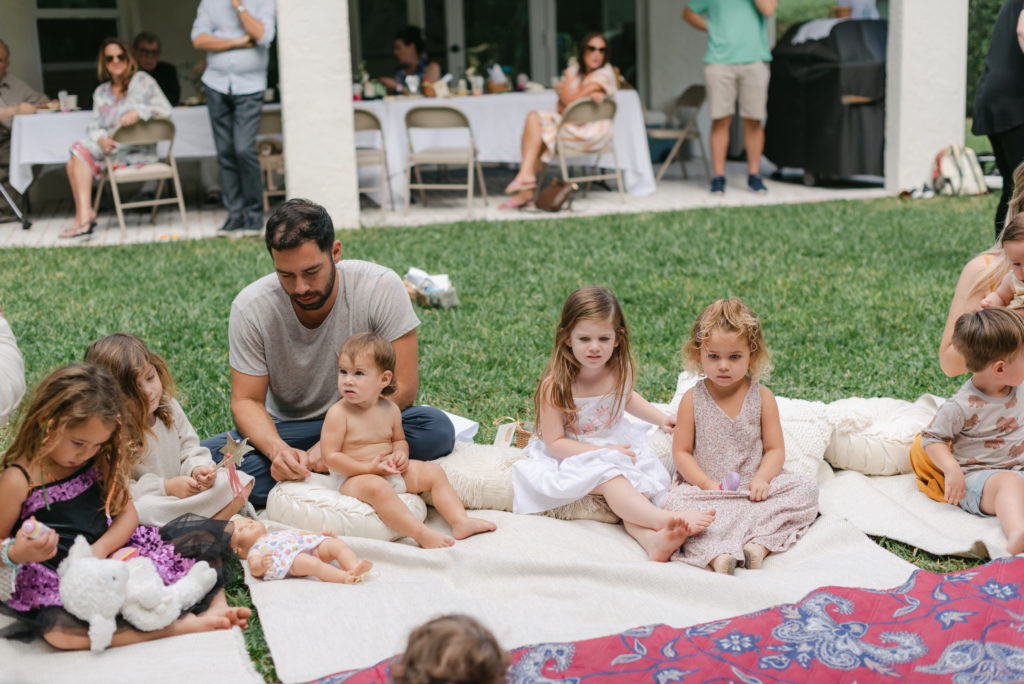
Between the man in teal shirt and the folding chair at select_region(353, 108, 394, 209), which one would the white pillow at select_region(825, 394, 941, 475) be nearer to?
the folding chair at select_region(353, 108, 394, 209)

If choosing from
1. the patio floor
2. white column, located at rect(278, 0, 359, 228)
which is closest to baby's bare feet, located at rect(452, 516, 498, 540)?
the patio floor

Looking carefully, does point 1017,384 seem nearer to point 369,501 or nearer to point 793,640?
point 793,640

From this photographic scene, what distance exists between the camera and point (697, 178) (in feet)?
39.0

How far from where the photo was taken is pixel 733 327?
345cm

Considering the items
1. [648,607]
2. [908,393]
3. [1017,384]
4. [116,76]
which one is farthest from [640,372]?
[116,76]

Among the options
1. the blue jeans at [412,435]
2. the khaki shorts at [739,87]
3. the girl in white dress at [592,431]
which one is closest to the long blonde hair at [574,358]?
the girl in white dress at [592,431]

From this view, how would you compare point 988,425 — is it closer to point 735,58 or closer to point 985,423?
point 985,423

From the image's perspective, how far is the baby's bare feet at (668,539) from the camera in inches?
127

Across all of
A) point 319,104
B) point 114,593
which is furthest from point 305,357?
point 319,104

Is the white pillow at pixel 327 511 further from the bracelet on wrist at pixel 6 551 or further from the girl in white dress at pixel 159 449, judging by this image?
the bracelet on wrist at pixel 6 551

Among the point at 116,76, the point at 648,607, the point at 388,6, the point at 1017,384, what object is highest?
the point at 388,6

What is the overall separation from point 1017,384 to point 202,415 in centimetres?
304

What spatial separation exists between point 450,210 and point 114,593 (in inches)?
299

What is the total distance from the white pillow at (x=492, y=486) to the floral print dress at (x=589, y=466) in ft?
0.11
